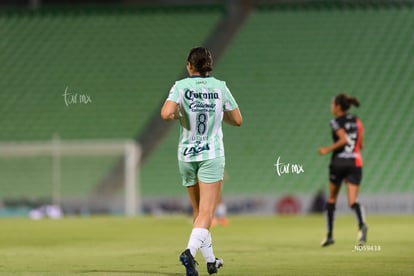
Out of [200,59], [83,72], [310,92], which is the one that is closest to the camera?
[200,59]

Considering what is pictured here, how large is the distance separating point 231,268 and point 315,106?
17.6 m

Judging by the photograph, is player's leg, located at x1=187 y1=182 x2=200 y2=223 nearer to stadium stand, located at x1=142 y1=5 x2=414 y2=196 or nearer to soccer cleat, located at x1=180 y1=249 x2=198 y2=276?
soccer cleat, located at x1=180 y1=249 x2=198 y2=276

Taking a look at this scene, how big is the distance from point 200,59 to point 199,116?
0.49 m

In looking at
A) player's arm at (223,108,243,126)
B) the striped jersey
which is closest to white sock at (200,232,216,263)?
the striped jersey

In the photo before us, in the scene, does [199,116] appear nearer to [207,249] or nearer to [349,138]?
[207,249]

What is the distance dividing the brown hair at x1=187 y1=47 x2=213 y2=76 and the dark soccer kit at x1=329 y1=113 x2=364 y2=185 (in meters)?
5.29

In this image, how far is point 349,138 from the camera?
45.6ft

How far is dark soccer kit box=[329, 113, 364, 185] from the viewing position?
13867 mm

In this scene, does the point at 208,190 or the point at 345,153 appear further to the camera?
the point at 345,153

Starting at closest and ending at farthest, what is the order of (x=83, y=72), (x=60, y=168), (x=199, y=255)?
1. (x=199, y=255)
2. (x=60, y=168)
3. (x=83, y=72)

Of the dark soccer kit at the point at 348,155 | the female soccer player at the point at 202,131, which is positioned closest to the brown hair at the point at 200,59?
the female soccer player at the point at 202,131

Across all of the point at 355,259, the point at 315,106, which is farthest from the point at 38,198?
the point at 355,259

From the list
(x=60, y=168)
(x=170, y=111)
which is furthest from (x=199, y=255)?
(x=60, y=168)

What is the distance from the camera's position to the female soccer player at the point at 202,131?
881 cm
